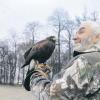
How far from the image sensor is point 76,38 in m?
2.88

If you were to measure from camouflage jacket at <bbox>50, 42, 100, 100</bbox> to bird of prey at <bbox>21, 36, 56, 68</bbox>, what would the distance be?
0.90ft

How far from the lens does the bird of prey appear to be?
115 inches

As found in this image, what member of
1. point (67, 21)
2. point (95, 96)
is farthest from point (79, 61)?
point (67, 21)

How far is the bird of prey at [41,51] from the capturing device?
2.93 m

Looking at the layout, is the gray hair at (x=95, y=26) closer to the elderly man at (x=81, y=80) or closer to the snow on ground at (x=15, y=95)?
the elderly man at (x=81, y=80)

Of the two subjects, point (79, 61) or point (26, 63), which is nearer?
point (79, 61)

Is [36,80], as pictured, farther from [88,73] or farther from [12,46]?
[12,46]

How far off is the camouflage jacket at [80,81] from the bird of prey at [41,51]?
274mm

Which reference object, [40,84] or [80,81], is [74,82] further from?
[40,84]

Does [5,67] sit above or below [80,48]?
below

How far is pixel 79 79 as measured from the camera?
2.65 metres

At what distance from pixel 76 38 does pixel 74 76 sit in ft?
1.03

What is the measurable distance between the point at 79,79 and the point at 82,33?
1.16ft

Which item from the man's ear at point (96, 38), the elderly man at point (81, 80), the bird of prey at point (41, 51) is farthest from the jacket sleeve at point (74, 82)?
the bird of prey at point (41, 51)
